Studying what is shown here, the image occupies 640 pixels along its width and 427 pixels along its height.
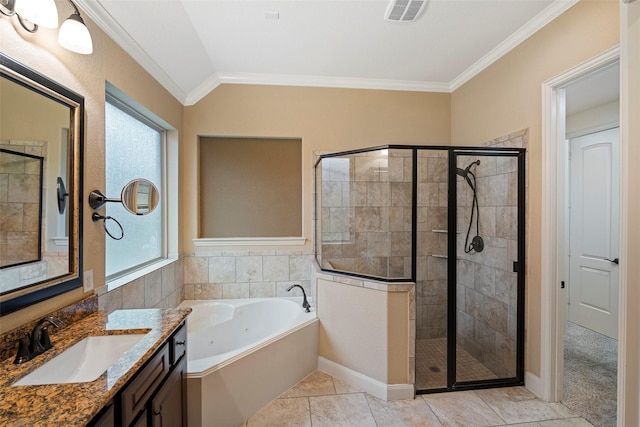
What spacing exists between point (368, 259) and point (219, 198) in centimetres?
170

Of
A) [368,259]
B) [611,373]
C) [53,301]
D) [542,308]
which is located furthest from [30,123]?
[611,373]

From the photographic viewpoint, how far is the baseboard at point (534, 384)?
208 centimetres

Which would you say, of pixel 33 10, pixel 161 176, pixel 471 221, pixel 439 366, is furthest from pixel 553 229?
pixel 161 176

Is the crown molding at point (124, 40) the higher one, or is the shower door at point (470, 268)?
the crown molding at point (124, 40)

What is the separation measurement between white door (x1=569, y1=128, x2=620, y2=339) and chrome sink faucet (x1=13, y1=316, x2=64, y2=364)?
15.0ft

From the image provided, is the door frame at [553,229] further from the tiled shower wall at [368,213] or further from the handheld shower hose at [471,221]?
the tiled shower wall at [368,213]

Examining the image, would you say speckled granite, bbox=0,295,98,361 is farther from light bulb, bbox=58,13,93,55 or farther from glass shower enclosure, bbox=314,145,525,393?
glass shower enclosure, bbox=314,145,525,393

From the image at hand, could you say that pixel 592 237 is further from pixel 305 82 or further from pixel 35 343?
pixel 35 343

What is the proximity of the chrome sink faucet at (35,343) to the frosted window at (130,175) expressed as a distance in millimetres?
864

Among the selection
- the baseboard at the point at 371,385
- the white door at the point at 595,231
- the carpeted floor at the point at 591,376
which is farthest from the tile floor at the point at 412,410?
the white door at the point at 595,231

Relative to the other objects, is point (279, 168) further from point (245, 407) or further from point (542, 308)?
point (542, 308)

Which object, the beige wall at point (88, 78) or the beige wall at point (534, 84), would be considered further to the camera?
the beige wall at point (534, 84)

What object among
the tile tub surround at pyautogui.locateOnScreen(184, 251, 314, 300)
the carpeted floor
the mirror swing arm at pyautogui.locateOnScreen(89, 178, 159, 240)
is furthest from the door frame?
the mirror swing arm at pyautogui.locateOnScreen(89, 178, 159, 240)

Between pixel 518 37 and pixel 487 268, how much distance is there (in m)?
1.87
